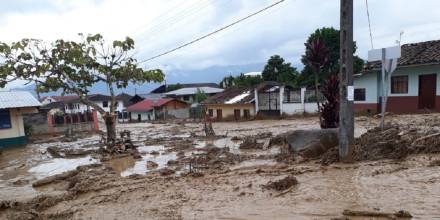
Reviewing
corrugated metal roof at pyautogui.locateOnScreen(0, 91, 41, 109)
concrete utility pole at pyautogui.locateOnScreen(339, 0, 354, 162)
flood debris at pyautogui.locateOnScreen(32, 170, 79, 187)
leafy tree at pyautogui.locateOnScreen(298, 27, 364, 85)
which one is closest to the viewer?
concrete utility pole at pyautogui.locateOnScreen(339, 0, 354, 162)

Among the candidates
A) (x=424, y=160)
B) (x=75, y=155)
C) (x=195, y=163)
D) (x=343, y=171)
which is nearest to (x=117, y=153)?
(x=75, y=155)

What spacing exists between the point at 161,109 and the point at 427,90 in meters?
41.4

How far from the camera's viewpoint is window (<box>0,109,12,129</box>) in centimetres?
2533

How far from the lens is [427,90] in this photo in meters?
23.0

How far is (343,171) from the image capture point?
8.97 m

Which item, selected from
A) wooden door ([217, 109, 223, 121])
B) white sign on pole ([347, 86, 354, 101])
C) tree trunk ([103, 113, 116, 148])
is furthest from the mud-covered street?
wooden door ([217, 109, 223, 121])

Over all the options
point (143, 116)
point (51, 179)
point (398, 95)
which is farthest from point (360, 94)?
point (143, 116)

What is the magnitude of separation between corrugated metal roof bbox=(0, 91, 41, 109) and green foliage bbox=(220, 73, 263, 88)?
30.1m

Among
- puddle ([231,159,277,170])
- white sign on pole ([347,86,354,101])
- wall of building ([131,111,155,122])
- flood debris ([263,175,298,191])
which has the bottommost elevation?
wall of building ([131,111,155,122])

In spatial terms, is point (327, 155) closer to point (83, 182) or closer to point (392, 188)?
point (392, 188)

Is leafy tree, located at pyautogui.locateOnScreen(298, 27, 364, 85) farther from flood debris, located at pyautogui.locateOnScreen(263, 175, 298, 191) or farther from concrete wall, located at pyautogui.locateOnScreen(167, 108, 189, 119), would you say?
flood debris, located at pyautogui.locateOnScreen(263, 175, 298, 191)

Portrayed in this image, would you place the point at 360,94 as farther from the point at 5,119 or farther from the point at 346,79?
the point at 5,119

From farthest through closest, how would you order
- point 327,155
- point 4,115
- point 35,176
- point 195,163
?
point 4,115 → point 35,176 → point 195,163 → point 327,155

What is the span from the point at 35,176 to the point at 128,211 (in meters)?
8.06
